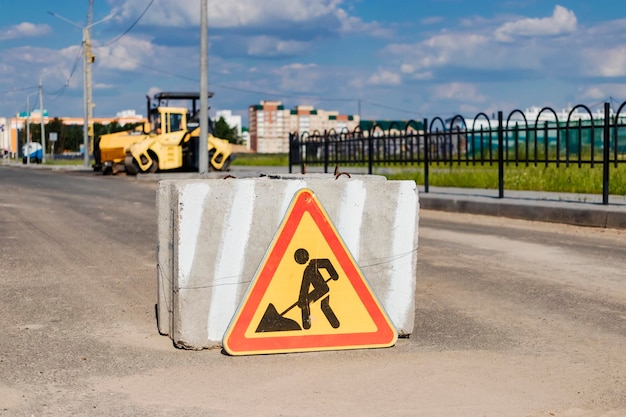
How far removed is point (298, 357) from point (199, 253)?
774 mm

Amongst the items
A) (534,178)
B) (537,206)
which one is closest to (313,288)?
(537,206)

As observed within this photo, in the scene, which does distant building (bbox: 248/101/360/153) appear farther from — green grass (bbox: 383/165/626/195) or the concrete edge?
the concrete edge

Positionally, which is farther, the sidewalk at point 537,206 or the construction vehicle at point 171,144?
Result: the construction vehicle at point 171,144

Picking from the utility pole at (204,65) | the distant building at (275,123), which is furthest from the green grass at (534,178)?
the distant building at (275,123)

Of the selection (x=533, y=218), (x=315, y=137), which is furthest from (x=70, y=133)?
(x=533, y=218)

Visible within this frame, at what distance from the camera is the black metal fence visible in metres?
15.4

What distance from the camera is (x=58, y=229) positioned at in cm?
1260

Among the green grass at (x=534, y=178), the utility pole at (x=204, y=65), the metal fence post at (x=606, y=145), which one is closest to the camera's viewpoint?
the metal fence post at (x=606, y=145)

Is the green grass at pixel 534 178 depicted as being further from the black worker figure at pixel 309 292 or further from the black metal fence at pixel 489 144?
the black worker figure at pixel 309 292

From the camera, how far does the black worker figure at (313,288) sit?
518cm

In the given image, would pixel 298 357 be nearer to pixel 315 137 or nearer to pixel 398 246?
pixel 398 246

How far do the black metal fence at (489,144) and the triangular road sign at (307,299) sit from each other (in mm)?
9959

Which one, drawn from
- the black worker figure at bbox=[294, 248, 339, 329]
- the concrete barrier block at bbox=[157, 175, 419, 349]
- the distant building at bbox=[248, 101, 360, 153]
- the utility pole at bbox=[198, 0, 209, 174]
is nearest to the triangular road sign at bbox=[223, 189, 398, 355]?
the black worker figure at bbox=[294, 248, 339, 329]

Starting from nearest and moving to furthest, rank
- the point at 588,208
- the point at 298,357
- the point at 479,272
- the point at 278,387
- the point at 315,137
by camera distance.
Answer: the point at 278,387, the point at 298,357, the point at 479,272, the point at 588,208, the point at 315,137
